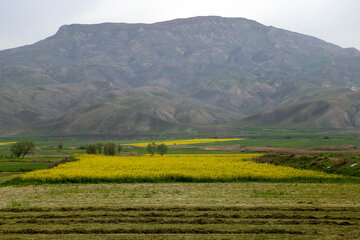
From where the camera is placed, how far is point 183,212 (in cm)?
2145

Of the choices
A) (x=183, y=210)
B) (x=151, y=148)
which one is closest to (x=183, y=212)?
(x=183, y=210)

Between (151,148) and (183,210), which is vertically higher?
(183,210)

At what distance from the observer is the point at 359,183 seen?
1312 inches

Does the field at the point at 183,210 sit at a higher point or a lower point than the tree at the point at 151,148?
higher

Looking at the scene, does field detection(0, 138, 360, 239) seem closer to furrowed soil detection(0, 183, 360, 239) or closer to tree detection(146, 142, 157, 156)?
furrowed soil detection(0, 183, 360, 239)

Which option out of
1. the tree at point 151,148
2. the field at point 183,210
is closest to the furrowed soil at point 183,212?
the field at point 183,210

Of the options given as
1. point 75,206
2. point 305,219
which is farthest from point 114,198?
point 305,219

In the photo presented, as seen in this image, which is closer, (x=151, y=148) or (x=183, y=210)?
(x=183, y=210)

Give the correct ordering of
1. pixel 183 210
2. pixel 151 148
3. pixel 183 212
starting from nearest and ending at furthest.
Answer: pixel 183 212 < pixel 183 210 < pixel 151 148

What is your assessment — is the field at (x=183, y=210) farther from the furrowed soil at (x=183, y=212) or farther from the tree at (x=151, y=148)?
the tree at (x=151, y=148)

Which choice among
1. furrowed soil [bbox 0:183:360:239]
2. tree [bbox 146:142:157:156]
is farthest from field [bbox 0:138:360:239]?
tree [bbox 146:142:157:156]

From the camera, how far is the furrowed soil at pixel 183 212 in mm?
17469

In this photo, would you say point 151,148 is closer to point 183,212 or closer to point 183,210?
point 183,210

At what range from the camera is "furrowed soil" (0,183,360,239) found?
17.5m
